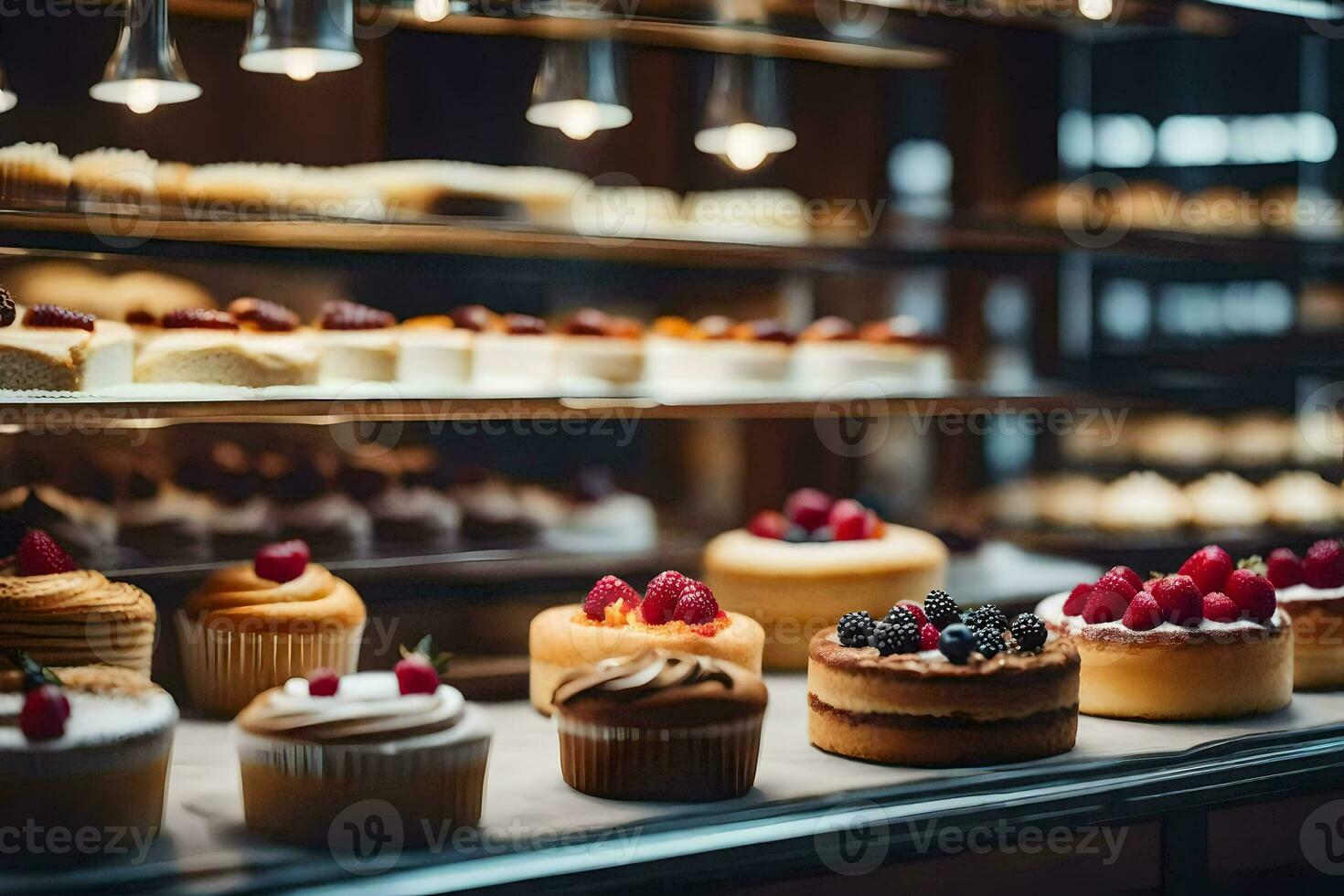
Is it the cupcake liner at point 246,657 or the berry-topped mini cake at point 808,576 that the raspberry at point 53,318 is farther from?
the berry-topped mini cake at point 808,576

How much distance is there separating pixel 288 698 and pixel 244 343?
948mm

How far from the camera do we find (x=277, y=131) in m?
3.53

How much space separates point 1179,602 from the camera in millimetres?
3043

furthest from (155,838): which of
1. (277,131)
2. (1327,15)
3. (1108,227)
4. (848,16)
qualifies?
(1327,15)

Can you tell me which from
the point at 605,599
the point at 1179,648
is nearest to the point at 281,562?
the point at 605,599

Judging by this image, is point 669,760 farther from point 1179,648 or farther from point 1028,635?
point 1179,648

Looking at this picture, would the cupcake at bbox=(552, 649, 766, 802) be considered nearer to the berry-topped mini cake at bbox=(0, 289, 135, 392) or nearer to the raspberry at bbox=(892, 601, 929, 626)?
the raspberry at bbox=(892, 601, 929, 626)

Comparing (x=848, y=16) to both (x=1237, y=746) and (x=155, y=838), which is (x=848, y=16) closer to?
(x=1237, y=746)

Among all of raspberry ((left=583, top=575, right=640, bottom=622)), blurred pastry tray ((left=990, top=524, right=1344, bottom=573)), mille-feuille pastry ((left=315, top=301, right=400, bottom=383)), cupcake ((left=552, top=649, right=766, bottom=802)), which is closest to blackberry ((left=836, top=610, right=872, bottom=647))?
cupcake ((left=552, top=649, right=766, bottom=802))

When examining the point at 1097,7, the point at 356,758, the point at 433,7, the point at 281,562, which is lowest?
the point at 356,758

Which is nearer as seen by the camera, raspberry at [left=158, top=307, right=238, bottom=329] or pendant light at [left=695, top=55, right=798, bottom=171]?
raspberry at [left=158, top=307, right=238, bottom=329]

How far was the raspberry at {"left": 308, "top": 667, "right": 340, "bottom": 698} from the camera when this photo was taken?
7.91ft

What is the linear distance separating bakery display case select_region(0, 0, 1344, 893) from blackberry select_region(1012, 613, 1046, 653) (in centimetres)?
1

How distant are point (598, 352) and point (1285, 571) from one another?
69.6 inches
